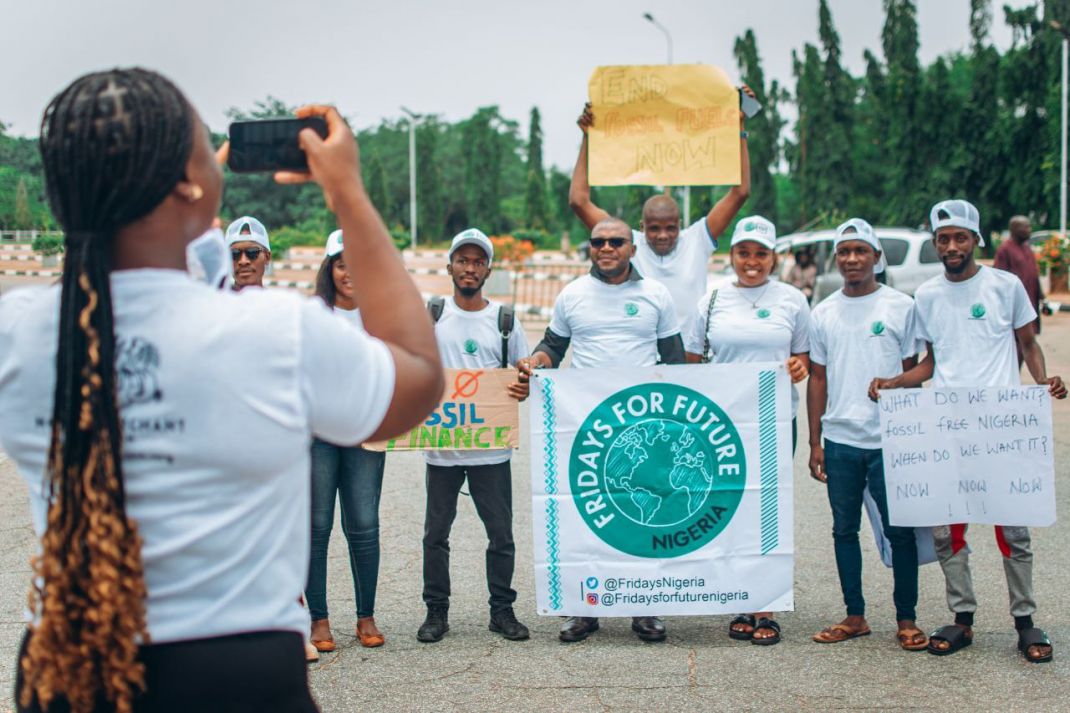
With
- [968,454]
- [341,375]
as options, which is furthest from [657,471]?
[341,375]

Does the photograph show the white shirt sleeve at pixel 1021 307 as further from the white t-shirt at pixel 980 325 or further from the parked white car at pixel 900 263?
A: the parked white car at pixel 900 263

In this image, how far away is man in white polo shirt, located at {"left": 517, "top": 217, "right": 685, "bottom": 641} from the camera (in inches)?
245

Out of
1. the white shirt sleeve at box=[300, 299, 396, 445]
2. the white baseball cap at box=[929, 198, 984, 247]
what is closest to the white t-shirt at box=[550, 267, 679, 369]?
the white baseball cap at box=[929, 198, 984, 247]

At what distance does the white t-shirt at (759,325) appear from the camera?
6.22 meters

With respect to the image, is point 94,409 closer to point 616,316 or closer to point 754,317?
point 616,316

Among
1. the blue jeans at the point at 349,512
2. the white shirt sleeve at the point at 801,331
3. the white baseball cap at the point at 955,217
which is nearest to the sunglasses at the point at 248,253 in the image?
the blue jeans at the point at 349,512

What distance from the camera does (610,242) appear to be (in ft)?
20.4

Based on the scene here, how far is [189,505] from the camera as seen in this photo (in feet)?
5.95

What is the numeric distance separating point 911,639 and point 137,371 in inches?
187

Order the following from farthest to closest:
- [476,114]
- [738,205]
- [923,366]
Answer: [476,114]
[738,205]
[923,366]

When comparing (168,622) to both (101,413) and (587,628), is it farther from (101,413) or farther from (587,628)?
(587,628)

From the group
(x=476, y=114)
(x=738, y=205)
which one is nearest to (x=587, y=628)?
(x=738, y=205)

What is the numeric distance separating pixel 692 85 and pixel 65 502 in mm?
5986

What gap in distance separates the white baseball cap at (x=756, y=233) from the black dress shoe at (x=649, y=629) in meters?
1.92
